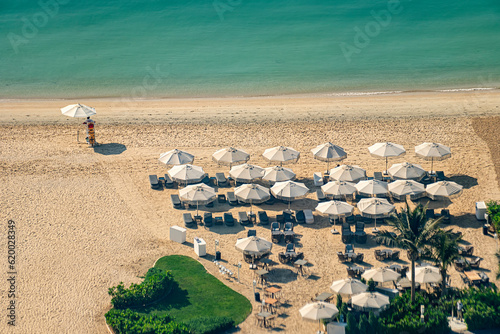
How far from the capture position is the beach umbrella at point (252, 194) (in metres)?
33.7

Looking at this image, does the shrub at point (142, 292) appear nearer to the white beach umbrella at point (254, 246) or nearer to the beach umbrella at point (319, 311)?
the white beach umbrella at point (254, 246)

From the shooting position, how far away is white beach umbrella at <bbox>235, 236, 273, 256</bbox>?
29.4 meters

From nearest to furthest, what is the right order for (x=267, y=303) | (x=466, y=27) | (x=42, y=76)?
(x=267, y=303) < (x=42, y=76) < (x=466, y=27)

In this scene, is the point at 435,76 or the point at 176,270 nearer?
the point at 176,270

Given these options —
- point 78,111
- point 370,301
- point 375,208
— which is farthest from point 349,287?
point 78,111

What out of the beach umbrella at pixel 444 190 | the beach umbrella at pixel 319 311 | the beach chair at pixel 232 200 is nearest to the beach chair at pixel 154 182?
the beach chair at pixel 232 200

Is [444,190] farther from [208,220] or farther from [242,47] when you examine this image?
[242,47]

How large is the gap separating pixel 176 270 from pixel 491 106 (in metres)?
29.6

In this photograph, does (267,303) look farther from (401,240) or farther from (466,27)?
(466,27)

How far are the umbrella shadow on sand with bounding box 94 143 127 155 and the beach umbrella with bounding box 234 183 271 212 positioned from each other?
1096cm

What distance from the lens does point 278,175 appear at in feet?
119

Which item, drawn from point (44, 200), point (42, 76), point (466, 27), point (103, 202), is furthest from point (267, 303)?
point (466, 27)

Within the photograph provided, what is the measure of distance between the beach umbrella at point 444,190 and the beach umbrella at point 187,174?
11.1 meters

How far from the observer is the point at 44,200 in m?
35.8
